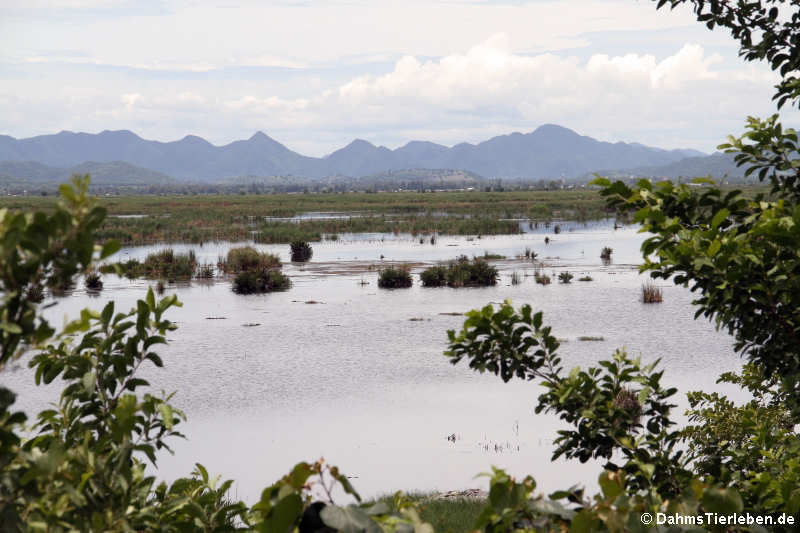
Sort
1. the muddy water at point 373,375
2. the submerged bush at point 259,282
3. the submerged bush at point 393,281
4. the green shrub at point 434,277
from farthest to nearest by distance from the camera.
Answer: the green shrub at point 434,277, the submerged bush at point 393,281, the submerged bush at point 259,282, the muddy water at point 373,375

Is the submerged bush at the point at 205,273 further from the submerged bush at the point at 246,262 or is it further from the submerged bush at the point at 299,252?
the submerged bush at the point at 299,252

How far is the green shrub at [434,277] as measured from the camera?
1491 inches

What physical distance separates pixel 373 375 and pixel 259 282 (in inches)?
654

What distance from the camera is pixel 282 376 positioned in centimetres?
2191

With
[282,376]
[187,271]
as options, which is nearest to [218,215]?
[187,271]

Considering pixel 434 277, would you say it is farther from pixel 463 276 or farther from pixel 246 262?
pixel 246 262

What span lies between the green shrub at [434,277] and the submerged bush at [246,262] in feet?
30.5

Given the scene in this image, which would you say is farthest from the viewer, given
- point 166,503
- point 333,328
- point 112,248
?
point 333,328

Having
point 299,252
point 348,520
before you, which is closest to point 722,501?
point 348,520

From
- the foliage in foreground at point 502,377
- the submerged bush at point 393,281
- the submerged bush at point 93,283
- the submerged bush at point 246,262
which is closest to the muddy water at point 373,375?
the submerged bush at point 393,281

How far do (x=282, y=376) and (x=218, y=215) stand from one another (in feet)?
233

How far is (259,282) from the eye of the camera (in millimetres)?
37188

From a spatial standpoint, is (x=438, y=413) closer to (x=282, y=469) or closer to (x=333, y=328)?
(x=282, y=469)

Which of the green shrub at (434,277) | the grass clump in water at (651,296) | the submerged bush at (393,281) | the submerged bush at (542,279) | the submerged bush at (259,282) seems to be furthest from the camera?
the green shrub at (434,277)
